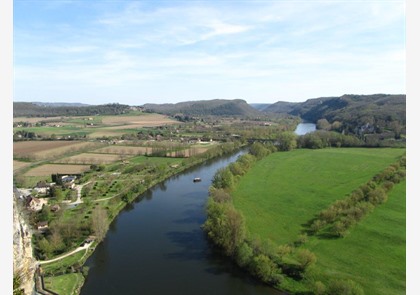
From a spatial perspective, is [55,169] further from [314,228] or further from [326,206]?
[314,228]

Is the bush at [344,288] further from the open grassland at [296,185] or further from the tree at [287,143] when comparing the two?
the tree at [287,143]

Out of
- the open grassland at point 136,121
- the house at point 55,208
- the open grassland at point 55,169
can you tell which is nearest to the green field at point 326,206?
the house at point 55,208

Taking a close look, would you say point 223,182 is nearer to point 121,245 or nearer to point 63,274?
point 121,245

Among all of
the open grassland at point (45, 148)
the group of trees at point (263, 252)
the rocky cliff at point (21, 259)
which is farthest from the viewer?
the open grassland at point (45, 148)

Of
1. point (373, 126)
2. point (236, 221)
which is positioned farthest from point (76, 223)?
point (373, 126)

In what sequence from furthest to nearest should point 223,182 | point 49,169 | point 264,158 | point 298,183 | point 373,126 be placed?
point 373,126
point 264,158
point 49,169
point 298,183
point 223,182
